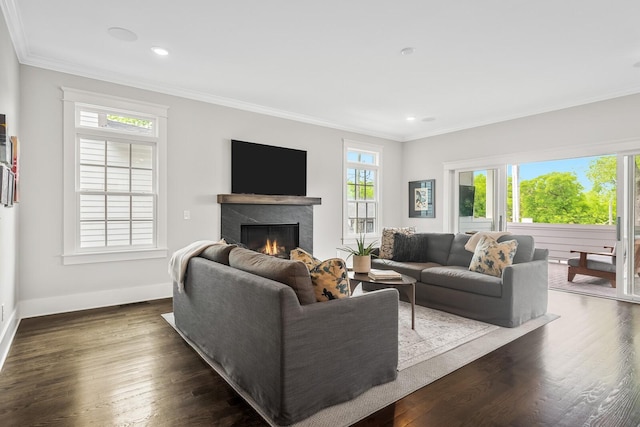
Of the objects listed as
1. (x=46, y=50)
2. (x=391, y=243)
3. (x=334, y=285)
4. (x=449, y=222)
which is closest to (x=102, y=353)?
(x=334, y=285)

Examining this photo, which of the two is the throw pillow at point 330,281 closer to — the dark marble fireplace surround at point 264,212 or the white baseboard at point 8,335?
the white baseboard at point 8,335

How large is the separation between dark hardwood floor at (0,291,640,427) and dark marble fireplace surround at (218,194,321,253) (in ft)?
6.21

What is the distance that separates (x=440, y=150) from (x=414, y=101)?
1.98m

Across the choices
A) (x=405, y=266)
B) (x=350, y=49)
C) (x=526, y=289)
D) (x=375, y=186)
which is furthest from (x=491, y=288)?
(x=375, y=186)

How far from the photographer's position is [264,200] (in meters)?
5.19

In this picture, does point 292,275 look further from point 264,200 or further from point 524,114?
point 524,114

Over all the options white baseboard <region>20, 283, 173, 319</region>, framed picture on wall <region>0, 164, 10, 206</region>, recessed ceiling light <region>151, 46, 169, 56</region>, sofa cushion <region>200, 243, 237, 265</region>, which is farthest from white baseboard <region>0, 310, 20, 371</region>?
recessed ceiling light <region>151, 46, 169, 56</region>

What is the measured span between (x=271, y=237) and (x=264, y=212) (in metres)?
0.43

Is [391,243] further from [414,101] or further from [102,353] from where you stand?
[102,353]

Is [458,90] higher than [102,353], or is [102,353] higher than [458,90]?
[458,90]

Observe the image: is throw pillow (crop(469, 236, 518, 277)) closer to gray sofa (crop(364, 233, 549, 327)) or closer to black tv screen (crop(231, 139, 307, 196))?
gray sofa (crop(364, 233, 549, 327))

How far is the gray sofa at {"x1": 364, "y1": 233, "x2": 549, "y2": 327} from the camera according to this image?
344 cm

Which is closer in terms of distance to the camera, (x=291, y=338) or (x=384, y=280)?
(x=291, y=338)

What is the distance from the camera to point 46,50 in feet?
11.7
